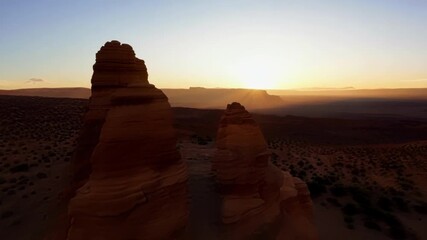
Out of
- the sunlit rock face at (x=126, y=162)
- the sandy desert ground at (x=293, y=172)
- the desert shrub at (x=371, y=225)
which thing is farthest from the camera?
the desert shrub at (x=371, y=225)

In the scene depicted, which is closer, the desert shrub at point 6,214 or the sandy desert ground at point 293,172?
→ the sandy desert ground at point 293,172

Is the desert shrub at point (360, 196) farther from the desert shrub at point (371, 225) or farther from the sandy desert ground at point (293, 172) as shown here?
the desert shrub at point (371, 225)

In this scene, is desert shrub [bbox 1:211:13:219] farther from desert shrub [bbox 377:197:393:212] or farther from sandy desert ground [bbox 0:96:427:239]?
desert shrub [bbox 377:197:393:212]

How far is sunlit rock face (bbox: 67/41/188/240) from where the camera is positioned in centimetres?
976

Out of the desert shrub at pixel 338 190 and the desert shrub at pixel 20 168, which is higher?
the desert shrub at pixel 20 168

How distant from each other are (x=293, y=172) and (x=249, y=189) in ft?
89.5

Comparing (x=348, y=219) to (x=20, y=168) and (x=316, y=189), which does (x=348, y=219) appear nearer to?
(x=316, y=189)

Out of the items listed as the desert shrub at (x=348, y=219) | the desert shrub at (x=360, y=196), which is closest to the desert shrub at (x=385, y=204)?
the desert shrub at (x=360, y=196)

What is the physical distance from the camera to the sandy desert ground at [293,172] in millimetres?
20844

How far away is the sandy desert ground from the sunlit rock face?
2.51 meters

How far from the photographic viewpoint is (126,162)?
10.4 metres

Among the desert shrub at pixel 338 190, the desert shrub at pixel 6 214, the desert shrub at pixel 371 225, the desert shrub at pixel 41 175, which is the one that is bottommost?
the desert shrub at pixel 371 225

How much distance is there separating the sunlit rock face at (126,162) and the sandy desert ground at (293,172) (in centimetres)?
251

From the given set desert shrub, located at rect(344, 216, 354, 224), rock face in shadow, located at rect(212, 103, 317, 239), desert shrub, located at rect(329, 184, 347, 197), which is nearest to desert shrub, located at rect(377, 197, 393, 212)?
desert shrub, located at rect(329, 184, 347, 197)
